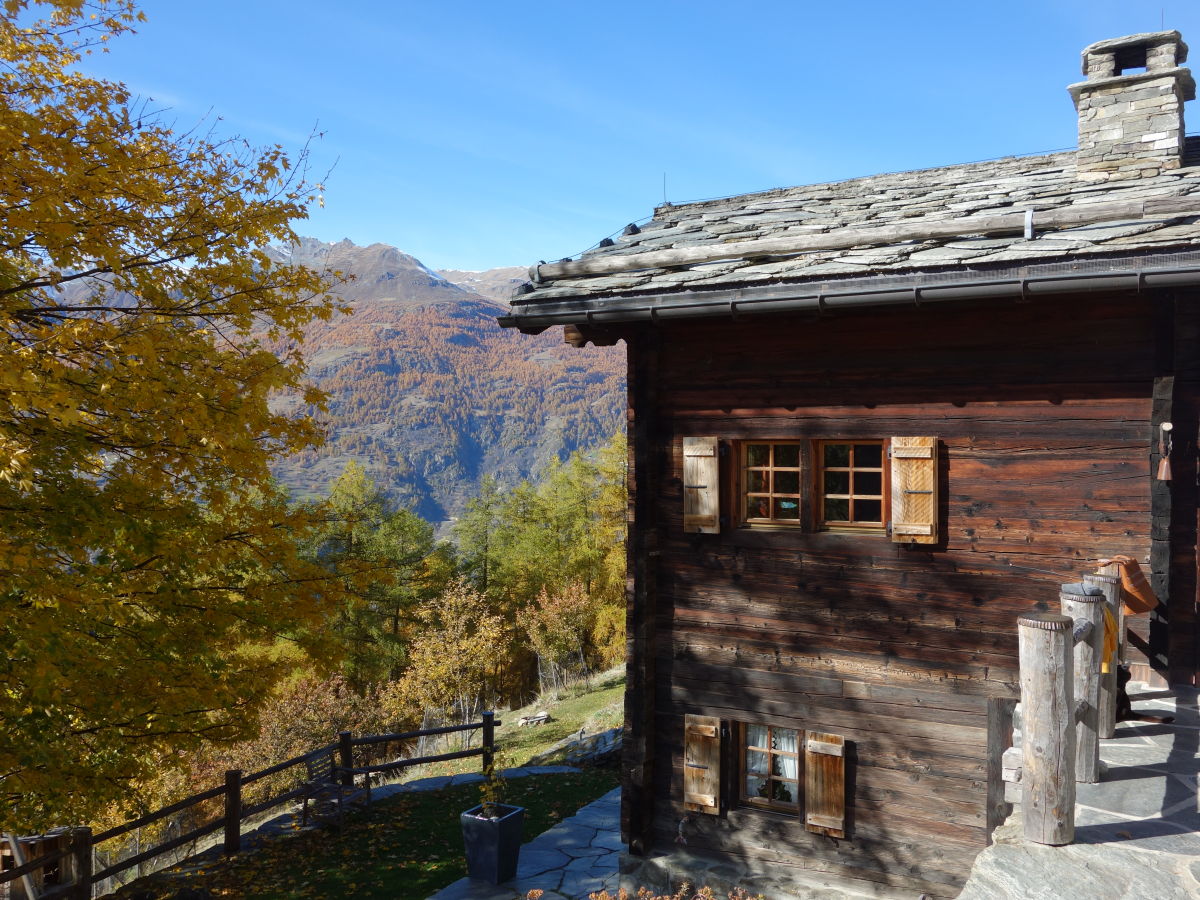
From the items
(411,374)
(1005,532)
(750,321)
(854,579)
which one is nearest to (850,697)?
(854,579)

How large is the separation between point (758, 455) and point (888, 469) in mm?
1222

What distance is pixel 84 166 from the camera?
17.8ft

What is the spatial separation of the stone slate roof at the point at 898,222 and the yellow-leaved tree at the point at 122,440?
2669mm

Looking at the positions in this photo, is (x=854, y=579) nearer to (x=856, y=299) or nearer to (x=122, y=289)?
(x=856, y=299)

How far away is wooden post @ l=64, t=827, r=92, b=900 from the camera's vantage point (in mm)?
8711

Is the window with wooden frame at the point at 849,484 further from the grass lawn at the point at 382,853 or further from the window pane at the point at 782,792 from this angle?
the grass lawn at the point at 382,853

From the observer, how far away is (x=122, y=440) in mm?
6270

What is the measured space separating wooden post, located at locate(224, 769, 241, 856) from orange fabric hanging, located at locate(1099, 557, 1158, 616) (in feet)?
36.0

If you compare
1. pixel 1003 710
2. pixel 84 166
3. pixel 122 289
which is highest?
pixel 84 166

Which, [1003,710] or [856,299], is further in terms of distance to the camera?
[856,299]

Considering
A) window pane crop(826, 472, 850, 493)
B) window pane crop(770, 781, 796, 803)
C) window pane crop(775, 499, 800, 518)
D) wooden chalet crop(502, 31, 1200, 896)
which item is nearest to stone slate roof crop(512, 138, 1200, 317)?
wooden chalet crop(502, 31, 1200, 896)

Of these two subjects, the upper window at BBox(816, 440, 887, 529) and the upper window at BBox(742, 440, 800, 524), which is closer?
the upper window at BBox(816, 440, 887, 529)

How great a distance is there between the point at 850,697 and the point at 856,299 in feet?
11.6

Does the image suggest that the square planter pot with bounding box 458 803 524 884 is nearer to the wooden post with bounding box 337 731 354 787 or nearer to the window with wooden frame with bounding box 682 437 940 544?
the window with wooden frame with bounding box 682 437 940 544
